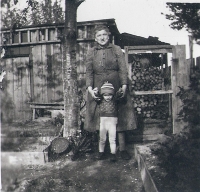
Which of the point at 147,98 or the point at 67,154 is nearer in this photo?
the point at 67,154

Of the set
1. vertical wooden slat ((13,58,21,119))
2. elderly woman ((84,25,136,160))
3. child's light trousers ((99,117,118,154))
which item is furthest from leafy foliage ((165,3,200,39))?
vertical wooden slat ((13,58,21,119))

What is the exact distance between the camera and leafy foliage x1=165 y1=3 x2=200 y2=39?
3.38 m

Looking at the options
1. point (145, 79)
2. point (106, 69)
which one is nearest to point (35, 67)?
point (145, 79)

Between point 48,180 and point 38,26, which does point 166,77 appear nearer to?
point 38,26

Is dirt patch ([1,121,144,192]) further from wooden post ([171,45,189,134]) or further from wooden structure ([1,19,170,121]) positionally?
wooden structure ([1,19,170,121])

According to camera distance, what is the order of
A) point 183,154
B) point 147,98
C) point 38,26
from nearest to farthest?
point 183,154
point 147,98
point 38,26

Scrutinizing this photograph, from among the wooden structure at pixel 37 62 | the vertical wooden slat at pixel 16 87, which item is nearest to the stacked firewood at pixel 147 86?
the wooden structure at pixel 37 62

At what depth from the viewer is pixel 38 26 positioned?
798 centimetres

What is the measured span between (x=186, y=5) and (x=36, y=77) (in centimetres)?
574

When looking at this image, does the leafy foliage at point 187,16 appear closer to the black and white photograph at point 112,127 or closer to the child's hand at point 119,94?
the black and white photograph at point 112,127

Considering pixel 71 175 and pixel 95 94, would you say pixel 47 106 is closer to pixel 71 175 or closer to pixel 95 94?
pixel 95 94

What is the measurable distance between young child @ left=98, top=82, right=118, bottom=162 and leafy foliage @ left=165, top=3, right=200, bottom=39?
1296 mm

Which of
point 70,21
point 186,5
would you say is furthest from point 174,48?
point 70,21

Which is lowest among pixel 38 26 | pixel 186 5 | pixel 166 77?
pixel 166 77
